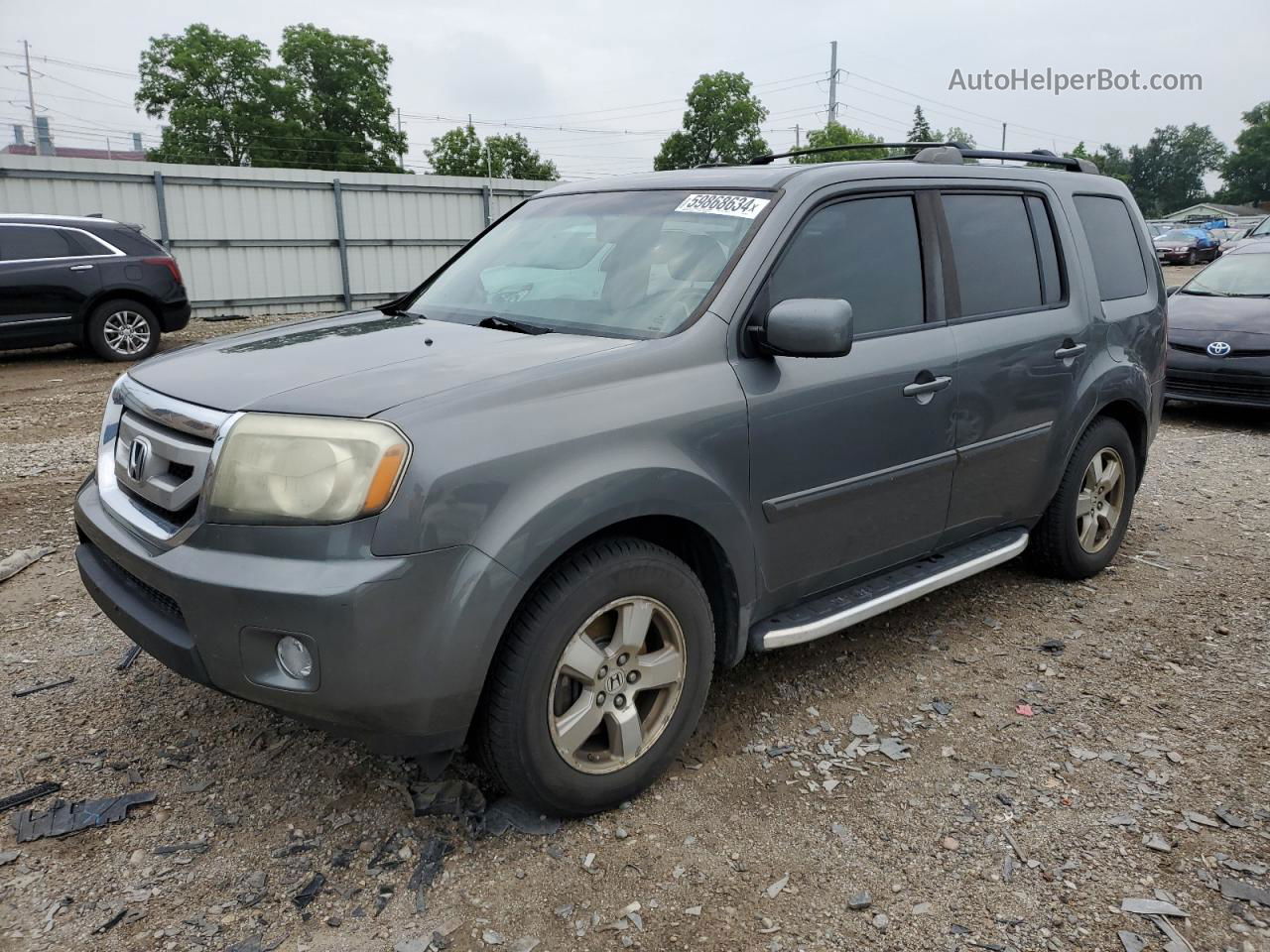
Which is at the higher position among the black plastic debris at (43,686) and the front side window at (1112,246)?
the front side window at (1112,246)

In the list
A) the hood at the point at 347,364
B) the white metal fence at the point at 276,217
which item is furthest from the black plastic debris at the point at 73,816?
the white metal fence at the point at 276,217

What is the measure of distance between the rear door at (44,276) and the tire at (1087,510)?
1077cm

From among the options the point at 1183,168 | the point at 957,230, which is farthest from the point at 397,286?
the point at 1183,168

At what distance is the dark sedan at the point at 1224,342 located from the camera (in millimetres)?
8203

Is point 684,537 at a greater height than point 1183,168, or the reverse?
point 1183,168

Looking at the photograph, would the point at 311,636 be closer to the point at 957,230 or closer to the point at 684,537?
the point at 684,537

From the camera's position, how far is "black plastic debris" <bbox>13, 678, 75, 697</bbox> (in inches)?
136

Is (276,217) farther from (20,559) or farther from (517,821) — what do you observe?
(517,821)

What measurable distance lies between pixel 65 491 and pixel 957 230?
205 inches

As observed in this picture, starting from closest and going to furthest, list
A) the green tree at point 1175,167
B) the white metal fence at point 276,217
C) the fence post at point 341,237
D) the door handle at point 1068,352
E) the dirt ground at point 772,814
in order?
1. the dirt ground at point 772,814
2. the door handle at point 1068,352
3. the white metal fence at point 276,217
4. the fence post at point 341,237
5. the green tree at point 1175,167

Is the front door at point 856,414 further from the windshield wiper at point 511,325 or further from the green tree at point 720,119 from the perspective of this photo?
the green tree at point 720,119

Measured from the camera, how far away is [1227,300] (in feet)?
29.6

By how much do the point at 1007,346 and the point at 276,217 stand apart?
15836 millimetres

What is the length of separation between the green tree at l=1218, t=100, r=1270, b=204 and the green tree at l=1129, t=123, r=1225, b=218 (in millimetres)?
9657
